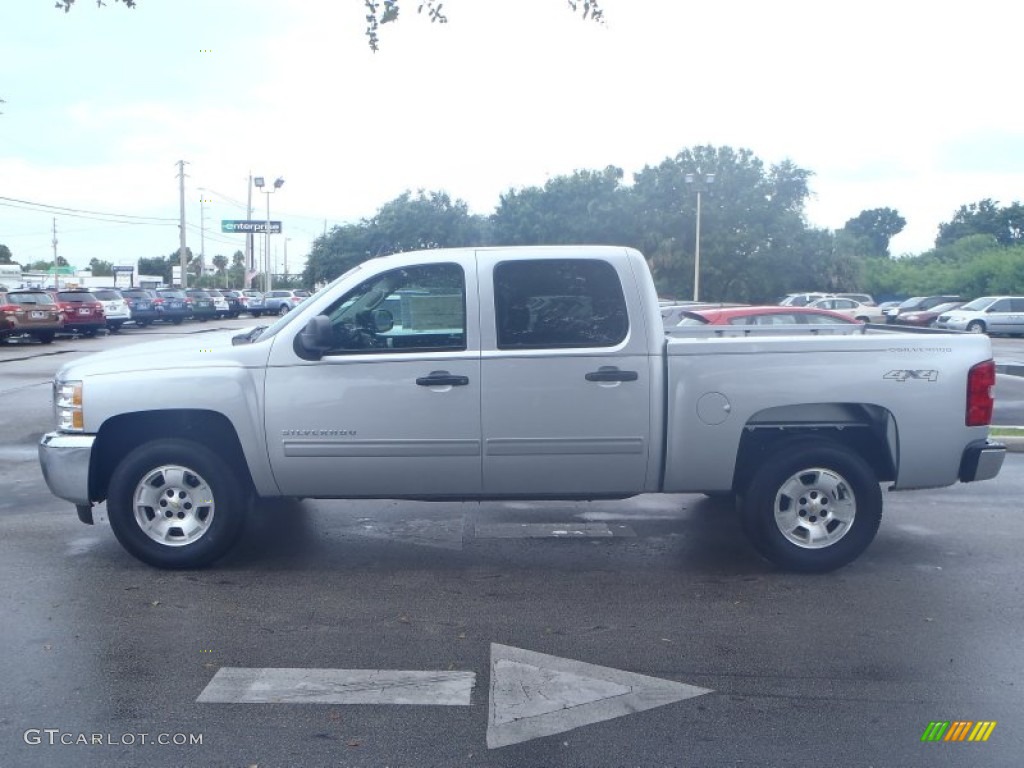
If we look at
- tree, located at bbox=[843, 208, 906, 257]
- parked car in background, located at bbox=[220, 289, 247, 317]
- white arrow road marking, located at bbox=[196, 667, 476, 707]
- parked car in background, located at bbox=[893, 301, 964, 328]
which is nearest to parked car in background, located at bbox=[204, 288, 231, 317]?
parked car in background, located at bbox=[220, 289, 247, 317]

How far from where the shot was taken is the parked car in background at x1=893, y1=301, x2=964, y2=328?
43.9 metres

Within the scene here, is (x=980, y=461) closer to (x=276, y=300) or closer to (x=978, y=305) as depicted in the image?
(x=978, y=305)

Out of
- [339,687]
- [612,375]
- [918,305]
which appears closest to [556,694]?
[339,687]

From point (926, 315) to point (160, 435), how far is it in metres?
42.2

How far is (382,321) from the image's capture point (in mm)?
6734

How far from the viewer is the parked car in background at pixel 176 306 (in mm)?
46594

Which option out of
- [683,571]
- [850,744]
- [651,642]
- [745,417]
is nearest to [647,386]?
[745,417]

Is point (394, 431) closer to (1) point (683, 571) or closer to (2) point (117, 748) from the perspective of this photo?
(1) point (683, 571)

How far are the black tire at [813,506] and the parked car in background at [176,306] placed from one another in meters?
42.8

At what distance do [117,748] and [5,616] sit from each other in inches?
78.2

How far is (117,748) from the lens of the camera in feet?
14.0

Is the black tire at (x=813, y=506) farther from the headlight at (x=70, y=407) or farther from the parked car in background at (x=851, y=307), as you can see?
the parked car in background at (x=851, y=307)

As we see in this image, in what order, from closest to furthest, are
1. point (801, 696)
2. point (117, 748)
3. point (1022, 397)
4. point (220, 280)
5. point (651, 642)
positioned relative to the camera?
point (117, 748) < point (801, 696) < point (651, 642) < point (1022, 397) < point (220, 280)

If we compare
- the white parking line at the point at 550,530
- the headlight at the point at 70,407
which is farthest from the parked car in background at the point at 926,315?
the headlight at the point at 70,407
